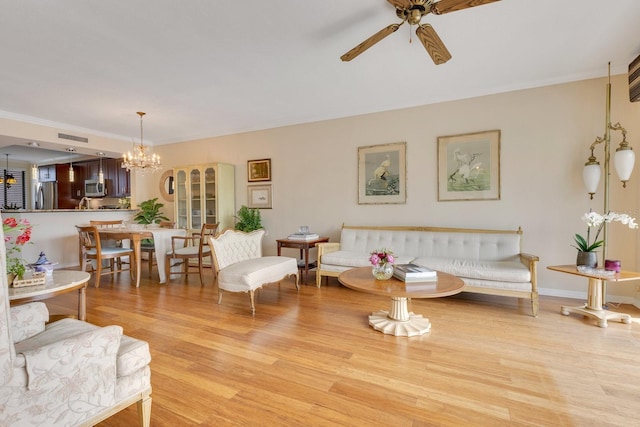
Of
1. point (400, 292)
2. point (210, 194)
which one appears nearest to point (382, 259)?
point (400, 292)

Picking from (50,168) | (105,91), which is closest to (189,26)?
(105,91)

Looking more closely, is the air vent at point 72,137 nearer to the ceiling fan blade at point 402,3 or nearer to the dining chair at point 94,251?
the dining chair at point 94,251

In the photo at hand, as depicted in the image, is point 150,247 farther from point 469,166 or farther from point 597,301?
point 597,301

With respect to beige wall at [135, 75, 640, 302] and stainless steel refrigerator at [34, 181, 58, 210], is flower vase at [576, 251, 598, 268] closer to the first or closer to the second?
beige wall at [135, 75, 640, 302]

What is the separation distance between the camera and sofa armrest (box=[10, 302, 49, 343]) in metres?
1.44

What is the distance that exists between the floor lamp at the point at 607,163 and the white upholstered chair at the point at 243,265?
3.40 metres

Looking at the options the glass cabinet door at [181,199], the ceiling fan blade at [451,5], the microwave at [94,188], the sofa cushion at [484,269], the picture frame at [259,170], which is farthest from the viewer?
the microwave at [94,188]

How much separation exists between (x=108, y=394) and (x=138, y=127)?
526 centimetres

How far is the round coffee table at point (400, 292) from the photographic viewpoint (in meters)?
2.28

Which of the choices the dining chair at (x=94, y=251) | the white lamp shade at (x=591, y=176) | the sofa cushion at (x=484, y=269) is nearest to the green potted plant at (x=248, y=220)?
the dining chair at (x=94, y=251)

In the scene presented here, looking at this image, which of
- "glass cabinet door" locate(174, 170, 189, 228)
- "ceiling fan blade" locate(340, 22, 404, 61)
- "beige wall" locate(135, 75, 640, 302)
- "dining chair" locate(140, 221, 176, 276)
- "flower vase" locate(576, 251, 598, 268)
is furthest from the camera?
"glass cabinet door" locate(174, 170, 189, 228)

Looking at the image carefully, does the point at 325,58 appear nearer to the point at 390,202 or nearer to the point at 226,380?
the point at 390,202

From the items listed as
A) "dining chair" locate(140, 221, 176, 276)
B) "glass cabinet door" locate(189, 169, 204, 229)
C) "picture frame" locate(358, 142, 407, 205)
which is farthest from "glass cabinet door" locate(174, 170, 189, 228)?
"picture frame" locate(358, 142, 407, 205)

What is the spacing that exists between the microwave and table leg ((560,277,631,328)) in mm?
9152
